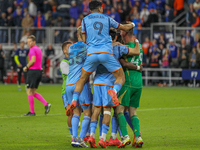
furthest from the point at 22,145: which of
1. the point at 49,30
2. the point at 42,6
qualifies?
the point at 42,6

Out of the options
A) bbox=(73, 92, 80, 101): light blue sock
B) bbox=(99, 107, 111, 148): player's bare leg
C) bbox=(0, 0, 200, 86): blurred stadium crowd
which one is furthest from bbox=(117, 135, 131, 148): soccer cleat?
bbox=(0, 0, 200, 86): blurred stadium crowd

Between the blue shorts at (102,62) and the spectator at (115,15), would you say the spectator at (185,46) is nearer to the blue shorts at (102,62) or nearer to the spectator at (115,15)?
the spectator at (115,15)

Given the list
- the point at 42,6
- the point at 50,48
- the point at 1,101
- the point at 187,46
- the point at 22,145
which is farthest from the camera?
the point at 42,6

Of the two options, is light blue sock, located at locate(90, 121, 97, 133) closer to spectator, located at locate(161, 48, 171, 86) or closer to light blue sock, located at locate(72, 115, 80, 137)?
light blue sock, located at locate(72, 115, 80, 137)

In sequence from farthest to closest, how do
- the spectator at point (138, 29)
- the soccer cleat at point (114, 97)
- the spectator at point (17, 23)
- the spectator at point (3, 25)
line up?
the spectator at point (3, 25), the spectator at point (17, 23), the spectator at point (138, 29), the soccer cleat at point (114, 97)

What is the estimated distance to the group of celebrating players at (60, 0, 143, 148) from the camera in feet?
23.3

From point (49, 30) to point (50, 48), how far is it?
1332mm

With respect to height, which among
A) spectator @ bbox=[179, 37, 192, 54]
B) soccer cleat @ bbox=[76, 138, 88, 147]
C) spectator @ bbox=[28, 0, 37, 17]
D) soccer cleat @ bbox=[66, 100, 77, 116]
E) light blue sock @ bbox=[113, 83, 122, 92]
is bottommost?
soccer cleat @ bbox=[76, 138, 88, 147]

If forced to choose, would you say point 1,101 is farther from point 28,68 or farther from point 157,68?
point 157,68

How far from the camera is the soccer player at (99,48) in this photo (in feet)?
23.2

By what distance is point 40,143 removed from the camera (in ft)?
25.5

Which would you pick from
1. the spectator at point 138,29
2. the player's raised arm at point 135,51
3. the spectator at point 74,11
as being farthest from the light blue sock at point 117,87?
the spectator at point 74,11

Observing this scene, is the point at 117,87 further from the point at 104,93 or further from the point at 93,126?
the point at 93,126

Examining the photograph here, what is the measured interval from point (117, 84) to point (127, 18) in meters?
19.1
